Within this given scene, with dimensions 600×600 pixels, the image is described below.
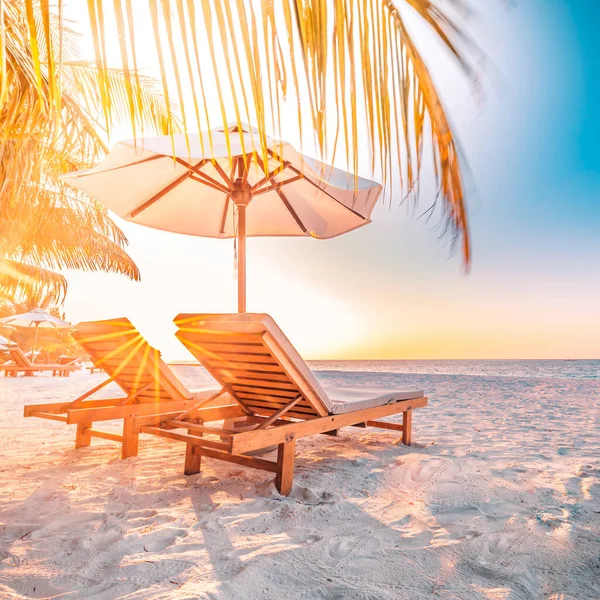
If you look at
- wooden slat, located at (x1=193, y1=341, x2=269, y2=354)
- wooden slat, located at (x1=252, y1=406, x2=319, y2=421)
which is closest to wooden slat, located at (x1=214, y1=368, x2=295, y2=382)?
wooden slat, located at (x1=193, y1=341, x2=269, y2=354)

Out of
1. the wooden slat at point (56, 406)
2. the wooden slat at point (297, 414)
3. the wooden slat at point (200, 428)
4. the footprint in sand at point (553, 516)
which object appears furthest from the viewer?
the wooden slat at point (56, 406)

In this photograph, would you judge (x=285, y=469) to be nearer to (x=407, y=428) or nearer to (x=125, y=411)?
(x=125, y=411)

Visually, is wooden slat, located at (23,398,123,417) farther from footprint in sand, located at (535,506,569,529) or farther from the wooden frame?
footprint in sand, located at (535,506,569,529)

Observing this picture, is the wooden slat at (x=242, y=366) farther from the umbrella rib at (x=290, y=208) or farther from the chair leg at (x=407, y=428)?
the umbrella rib at (x=290, y=208)

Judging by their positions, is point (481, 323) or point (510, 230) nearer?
point (510, 230)

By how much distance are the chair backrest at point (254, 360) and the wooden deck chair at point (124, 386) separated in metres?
0.47

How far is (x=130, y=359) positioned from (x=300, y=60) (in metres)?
3.39

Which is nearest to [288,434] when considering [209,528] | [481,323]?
[209,528]

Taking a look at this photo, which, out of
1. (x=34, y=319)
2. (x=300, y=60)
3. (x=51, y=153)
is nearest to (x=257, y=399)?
(x=51, y=153)

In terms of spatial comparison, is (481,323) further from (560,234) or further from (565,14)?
(565,14)

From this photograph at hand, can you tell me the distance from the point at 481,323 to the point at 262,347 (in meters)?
25.5

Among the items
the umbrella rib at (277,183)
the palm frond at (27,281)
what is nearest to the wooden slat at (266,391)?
the umbrella rib at (277,183)

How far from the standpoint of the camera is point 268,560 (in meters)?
1.99

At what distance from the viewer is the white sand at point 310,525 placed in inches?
71.0
